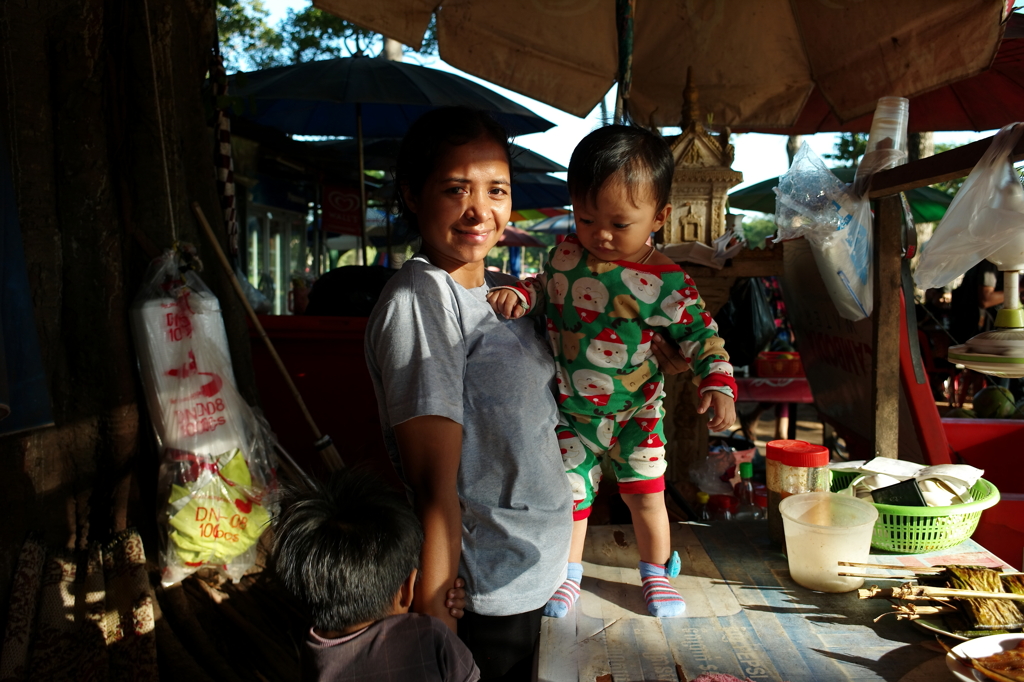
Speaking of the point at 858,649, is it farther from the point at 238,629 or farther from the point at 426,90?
the point at 426,90

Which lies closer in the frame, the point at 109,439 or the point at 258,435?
the point at 109,439

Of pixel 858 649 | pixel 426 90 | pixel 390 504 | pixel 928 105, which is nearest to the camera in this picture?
pixel 390 504

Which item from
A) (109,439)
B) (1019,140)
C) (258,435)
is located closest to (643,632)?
(1019,140)

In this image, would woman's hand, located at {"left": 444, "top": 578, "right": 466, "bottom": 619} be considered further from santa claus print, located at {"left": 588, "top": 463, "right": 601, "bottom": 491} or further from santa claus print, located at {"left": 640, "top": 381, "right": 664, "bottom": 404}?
santa claus print, located at {"left": 640, "top": 381, "right": 664, "bottom": 404}

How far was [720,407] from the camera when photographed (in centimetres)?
172

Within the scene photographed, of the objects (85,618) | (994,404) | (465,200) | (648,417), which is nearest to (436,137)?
(465,200)

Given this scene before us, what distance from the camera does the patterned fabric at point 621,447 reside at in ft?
6.36

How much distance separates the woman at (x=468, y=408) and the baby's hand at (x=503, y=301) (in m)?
0.04

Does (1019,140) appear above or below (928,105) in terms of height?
below

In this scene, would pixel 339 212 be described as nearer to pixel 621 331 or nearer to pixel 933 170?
pixel 621 331

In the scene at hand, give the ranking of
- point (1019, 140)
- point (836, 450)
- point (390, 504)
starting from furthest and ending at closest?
point (836, 450) < point (1019, 140) < point (390, 504)

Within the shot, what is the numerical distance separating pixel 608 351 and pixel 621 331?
2.7 inches

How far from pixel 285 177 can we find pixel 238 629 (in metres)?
9.51

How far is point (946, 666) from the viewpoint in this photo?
4.90ft
